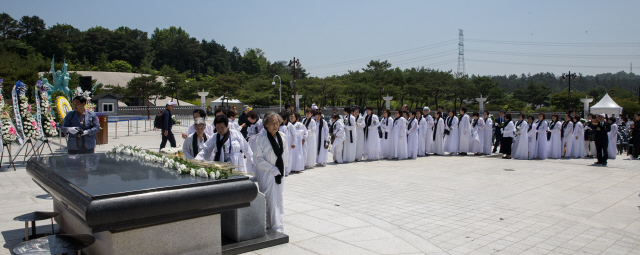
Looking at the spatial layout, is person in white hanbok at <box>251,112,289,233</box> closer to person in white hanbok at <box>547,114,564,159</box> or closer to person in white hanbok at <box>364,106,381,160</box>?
person in white hanbok at <box>364,106,381,160</box>

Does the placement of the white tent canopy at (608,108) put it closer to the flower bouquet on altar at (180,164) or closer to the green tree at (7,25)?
the flower bouquet on altar at (180,164)

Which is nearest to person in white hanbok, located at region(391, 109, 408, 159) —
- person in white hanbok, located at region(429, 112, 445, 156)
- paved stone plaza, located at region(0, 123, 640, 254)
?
person in white hanbok, located at region(429, 112, 445, 156)

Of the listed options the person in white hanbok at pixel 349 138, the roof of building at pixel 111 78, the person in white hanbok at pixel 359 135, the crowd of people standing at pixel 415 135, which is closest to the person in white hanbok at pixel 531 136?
the crowd of people standing at pixel 415 135

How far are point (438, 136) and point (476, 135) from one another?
1.55 meters

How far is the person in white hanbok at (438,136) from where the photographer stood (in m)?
15.9

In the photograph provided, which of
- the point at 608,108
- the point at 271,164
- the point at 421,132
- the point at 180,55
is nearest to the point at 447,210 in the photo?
the point at 271,164

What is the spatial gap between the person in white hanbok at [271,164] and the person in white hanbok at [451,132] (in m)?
11.9

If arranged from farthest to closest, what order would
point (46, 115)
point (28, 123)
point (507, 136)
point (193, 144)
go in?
point (507, 136), point (46, 115), point (28, 123), point (193, 144)

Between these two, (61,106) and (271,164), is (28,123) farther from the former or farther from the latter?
(271,164)

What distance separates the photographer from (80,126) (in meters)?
7.81

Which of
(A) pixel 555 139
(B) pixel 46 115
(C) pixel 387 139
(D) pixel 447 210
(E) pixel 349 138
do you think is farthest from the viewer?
(A) pixel 555 139

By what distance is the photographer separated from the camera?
7.74 m

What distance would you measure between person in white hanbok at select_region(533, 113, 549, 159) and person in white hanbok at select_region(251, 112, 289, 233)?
1280cm

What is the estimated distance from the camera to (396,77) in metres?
57.0
